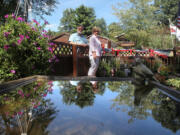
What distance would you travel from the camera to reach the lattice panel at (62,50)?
249 inches

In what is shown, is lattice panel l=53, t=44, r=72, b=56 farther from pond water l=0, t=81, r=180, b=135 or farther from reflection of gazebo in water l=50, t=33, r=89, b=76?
pond water l=0, t=81, r=180, b=135

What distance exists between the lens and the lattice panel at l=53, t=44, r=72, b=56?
249 inches

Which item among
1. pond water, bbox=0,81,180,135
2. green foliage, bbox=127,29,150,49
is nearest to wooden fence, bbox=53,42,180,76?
pond water, bbox=0,81,180,135

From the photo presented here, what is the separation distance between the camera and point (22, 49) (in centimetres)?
423

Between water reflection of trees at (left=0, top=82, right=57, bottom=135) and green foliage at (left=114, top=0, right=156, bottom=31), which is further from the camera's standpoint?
green foliage at (left=114, top=0, right=156, bottom=31)

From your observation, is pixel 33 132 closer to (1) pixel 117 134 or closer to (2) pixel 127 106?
(1) pixel 117 134

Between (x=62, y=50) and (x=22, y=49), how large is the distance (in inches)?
98.6

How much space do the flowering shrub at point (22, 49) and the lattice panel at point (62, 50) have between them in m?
1.07

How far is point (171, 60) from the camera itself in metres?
10.4

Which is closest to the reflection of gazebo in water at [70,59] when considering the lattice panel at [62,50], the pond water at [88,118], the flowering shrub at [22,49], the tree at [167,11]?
the lattice panel at [62,50]

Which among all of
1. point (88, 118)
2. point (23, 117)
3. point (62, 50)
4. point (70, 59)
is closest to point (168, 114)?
point (88, 118)

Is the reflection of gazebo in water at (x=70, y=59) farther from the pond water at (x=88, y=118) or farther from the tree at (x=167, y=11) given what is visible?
the tree at (x=167, y=11)

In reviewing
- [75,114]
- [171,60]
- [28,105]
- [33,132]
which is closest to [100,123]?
[75,114]

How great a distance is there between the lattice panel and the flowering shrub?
1.07m
